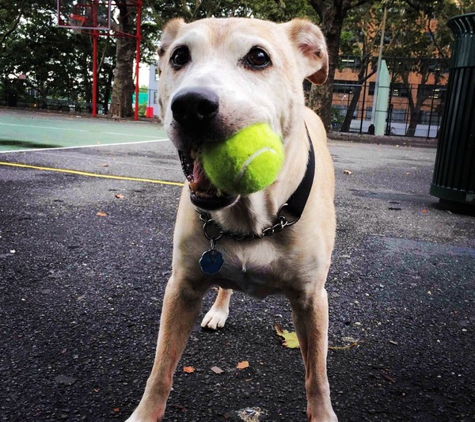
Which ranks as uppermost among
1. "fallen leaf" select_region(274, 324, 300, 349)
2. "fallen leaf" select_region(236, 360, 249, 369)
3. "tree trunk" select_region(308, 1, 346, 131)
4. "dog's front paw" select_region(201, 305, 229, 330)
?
"tree trunk" select_region(308, 1, 346, 131)

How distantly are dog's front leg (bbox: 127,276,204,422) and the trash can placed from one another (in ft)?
15.1

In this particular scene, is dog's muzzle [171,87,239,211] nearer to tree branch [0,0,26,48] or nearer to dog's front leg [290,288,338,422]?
dog's front leg [290,288,338,422]

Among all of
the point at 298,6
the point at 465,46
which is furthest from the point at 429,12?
the point at 465,46

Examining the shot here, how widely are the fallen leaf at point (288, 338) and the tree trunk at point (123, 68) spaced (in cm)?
2502

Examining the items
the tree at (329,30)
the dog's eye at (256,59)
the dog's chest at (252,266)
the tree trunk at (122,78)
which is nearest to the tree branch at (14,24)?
the tree trunk at (122,78)

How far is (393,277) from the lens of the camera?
3.67m

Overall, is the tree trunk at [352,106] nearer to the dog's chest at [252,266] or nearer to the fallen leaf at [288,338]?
the fallen leaf at [288,338]

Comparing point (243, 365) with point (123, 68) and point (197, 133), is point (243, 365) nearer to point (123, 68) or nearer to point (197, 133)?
point (197, 133)

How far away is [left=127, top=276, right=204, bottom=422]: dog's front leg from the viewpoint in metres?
2.01

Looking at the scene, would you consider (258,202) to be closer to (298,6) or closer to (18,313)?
(18,313)

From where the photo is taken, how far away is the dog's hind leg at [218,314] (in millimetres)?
2795

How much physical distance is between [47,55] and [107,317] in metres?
35.5

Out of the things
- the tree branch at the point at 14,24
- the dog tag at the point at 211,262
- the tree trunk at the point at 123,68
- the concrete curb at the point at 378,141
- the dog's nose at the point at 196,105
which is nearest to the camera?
the dog's nose at the point at 196,105

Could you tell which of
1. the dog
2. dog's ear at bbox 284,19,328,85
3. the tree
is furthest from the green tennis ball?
the tree
